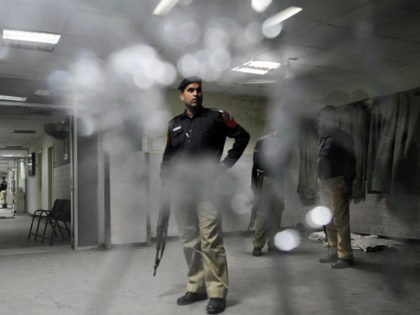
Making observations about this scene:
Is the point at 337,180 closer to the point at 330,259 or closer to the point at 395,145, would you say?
the point at 330,259

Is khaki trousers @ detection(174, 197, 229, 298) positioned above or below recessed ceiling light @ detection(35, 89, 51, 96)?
below

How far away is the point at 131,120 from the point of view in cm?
401

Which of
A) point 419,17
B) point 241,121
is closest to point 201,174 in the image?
point 419,17

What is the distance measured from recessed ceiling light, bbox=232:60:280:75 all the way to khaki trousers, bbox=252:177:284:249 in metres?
1.18

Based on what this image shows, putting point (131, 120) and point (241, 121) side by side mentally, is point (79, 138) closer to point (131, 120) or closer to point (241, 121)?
point (131, 120)

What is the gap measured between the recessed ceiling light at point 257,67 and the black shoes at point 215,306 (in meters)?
2.54

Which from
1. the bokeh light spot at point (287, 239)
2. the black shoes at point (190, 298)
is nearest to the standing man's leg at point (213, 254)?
the black shoes at point (190, 298)

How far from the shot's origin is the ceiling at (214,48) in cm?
264

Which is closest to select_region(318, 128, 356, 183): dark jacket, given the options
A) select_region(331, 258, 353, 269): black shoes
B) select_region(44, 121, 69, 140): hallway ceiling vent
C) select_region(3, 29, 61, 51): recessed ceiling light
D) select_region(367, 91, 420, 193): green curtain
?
select_region(331, 258, 353, 269): black shoes

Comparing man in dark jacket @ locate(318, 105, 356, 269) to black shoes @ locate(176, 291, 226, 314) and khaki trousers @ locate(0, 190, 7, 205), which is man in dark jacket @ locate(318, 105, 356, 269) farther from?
khaki trousers @ locate(0, 190, 7, 205)

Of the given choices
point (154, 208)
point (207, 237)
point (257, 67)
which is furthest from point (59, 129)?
point (207, 237)

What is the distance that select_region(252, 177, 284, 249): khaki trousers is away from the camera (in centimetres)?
315

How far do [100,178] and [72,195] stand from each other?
11.7 inches

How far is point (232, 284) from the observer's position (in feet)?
7.36
